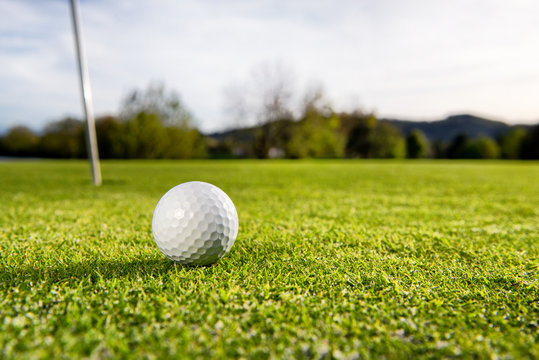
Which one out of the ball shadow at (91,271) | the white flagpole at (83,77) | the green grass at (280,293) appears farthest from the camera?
the white flagpole at (83,77)

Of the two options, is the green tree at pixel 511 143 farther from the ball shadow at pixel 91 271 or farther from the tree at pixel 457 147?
the ball shadow at pixel 91 271

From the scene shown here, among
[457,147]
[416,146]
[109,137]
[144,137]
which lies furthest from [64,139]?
[457,147]

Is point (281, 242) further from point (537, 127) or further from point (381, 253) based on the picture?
point (537, 127)

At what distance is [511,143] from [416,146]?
16087 mm

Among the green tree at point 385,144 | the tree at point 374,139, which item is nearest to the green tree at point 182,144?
the tree at point 374,139

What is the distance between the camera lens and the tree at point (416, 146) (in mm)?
66562

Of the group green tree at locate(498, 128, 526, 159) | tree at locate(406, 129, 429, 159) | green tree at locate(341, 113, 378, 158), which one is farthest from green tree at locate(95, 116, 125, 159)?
green tree at locate(498, 128, 526, 159)

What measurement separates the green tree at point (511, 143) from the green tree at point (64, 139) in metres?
69.1

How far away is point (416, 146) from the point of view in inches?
2640

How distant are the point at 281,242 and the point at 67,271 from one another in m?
1.69

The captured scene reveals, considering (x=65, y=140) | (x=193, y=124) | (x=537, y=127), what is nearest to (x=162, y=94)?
(x=193, y=124)

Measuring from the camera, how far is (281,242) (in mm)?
2947

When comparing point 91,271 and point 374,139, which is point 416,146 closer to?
point 374,139

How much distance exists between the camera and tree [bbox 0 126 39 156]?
52094 mm
